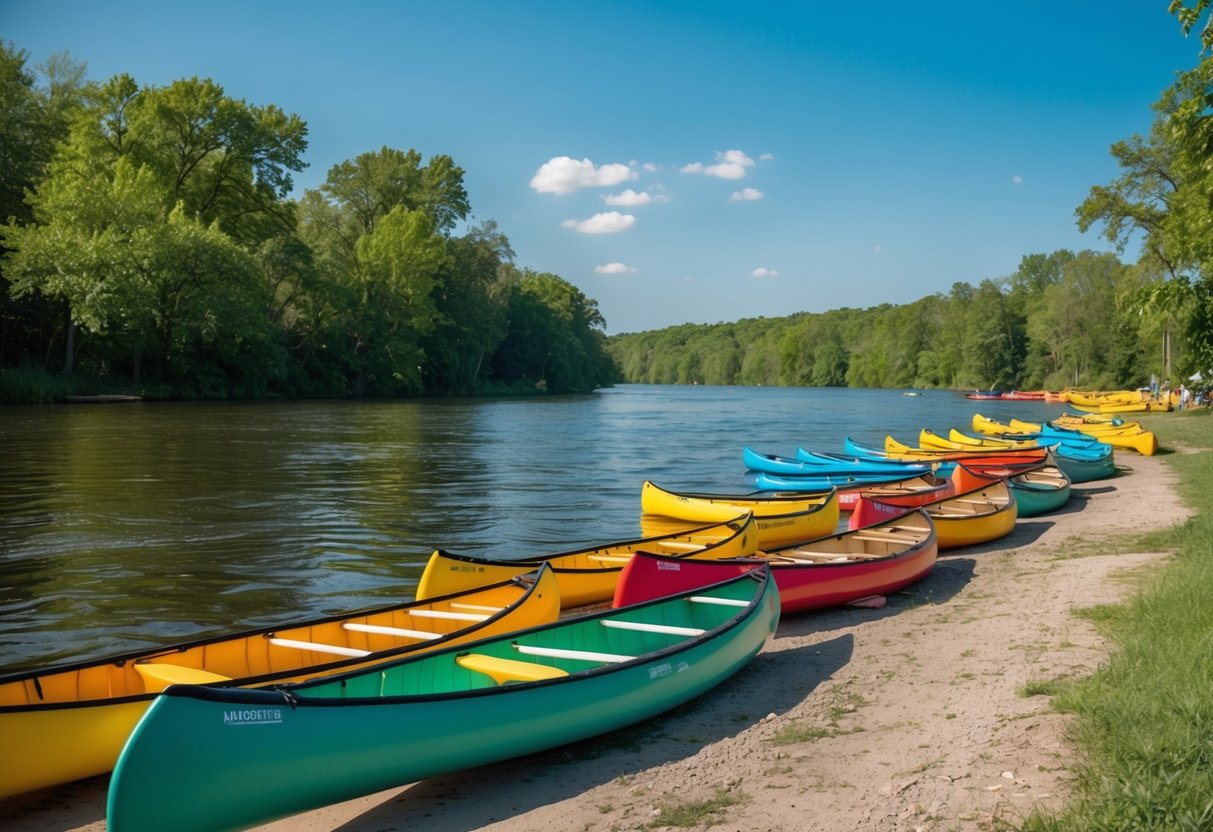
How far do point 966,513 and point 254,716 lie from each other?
13.6 meters

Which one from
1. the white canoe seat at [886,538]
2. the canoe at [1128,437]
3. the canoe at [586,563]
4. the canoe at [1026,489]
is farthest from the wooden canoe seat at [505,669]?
the canoe at [1128,437]

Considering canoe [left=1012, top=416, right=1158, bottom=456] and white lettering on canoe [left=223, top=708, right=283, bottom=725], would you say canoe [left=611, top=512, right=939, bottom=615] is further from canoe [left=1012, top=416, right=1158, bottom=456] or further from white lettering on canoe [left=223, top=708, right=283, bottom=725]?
canoe [left=1012, top=416, right=1158, bottom=456]

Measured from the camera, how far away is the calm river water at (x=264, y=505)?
10742mm

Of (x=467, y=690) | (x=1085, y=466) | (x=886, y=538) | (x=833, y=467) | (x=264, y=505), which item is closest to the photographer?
(x=467, y=690)

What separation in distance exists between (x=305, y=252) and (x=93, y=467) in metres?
34.4

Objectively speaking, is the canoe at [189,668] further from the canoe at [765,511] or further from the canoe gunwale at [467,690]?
the canoe at [765,511]

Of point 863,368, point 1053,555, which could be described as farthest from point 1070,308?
point 1053,555

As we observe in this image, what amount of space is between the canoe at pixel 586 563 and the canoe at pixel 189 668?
3.28 feet

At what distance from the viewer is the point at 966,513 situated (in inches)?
620

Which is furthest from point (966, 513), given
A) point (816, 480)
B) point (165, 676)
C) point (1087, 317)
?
point (1087, 317)

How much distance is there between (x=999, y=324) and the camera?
106 metres

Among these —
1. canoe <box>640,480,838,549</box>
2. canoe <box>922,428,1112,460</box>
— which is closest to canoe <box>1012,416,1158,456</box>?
canoe <box>922,428,1112,460</box>

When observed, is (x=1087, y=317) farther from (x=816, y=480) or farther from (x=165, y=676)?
(x=165, y=676)

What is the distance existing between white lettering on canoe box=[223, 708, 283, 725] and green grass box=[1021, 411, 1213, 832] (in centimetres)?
382
